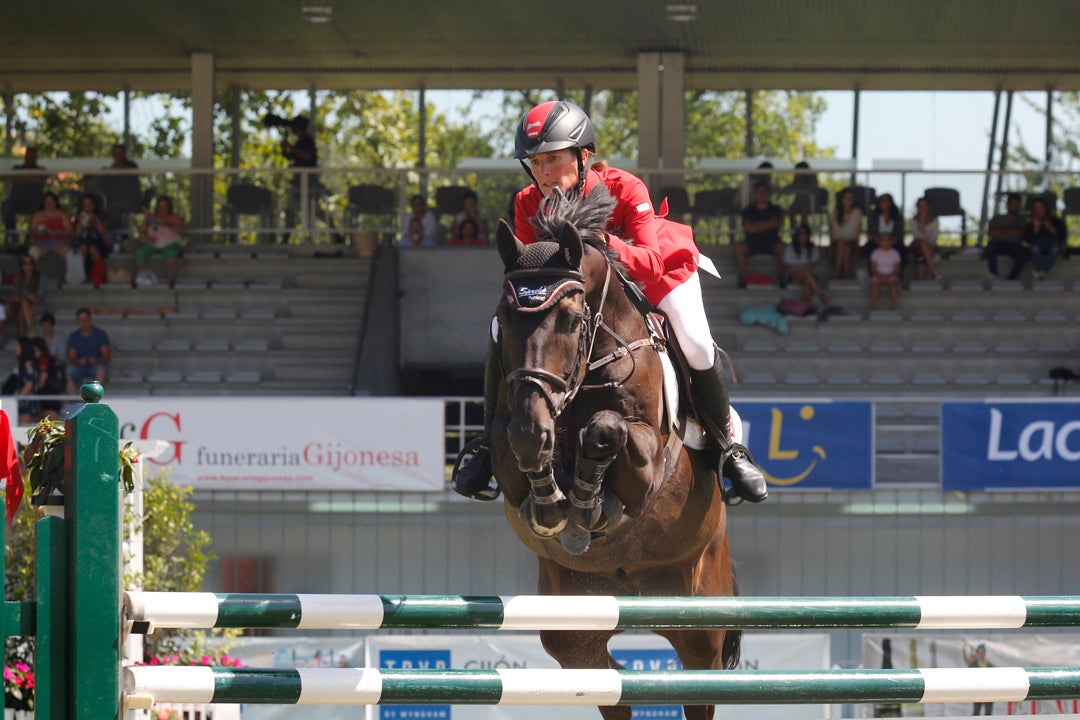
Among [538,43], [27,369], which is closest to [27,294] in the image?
[27,369]

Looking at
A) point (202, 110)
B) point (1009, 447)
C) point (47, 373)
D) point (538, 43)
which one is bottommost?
point (1009, 447)

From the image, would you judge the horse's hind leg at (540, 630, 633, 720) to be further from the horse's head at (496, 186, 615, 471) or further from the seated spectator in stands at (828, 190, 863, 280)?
the seated spectator in stands at (828, 190, 863, 280)

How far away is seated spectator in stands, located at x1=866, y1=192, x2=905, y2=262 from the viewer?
14.6m

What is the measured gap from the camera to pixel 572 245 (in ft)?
12.0

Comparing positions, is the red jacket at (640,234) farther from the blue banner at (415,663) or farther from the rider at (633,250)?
the blue banner at (415,663)

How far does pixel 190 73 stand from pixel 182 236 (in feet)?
10.0

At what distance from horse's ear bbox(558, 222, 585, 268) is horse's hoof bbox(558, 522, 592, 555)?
690 millimetres

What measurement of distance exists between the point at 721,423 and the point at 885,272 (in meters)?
10.5

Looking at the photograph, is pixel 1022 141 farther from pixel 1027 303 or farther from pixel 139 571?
pixel 139 571

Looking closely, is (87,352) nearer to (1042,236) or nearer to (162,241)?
(162,241)

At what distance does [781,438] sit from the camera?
970cm

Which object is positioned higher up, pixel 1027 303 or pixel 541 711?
pixel 1027 303

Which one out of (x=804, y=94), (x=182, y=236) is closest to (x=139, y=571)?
(x=182, y=236)

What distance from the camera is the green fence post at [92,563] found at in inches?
108
